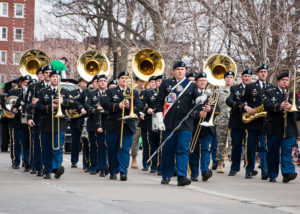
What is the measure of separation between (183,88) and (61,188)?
2.78m

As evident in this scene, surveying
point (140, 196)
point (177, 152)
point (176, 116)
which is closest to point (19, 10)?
point (176, 116)

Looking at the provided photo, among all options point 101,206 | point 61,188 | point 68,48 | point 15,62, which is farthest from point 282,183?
point 15,62

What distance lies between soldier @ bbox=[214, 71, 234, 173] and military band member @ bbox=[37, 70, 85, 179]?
4.08 metres

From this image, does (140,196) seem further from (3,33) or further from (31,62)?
(3,33)

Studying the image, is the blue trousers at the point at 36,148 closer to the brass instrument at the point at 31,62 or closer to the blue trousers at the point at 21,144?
the blue trousers at the point at 21,144

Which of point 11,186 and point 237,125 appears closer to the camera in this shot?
point 11,186

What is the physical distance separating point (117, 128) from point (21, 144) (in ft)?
12.1

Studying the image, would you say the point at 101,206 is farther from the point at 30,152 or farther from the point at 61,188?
the point at 30,152

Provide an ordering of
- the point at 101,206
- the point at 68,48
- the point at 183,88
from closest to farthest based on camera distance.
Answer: the point at 101,206
the point at 183,88
the point at 68,48

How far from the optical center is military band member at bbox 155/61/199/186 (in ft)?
40.4

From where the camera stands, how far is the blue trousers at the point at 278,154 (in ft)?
45.1

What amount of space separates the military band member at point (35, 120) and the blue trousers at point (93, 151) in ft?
4.53

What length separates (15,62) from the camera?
7744cm

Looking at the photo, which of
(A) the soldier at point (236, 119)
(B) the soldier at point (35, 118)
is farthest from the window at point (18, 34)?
(A) the soldier at point (236, 119)
